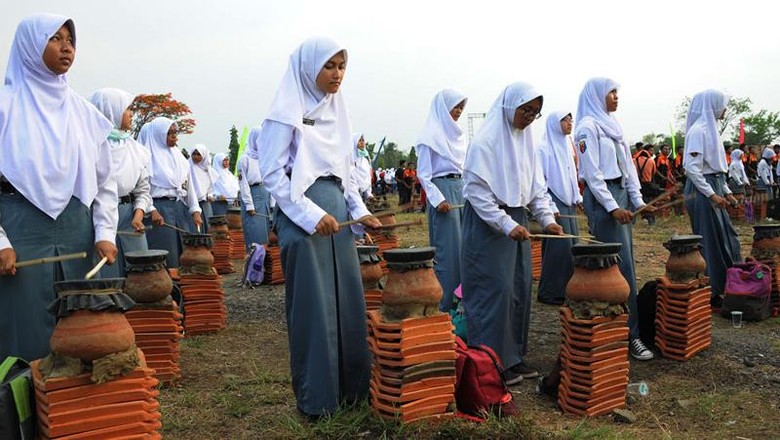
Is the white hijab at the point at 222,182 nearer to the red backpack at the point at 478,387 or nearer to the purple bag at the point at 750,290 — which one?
the purple bag at the point at 750,290

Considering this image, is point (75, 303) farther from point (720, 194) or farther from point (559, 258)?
point (720, 194)

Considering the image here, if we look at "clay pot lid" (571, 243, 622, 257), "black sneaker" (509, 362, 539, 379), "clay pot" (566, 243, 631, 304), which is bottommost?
"black sneaker" (509, 362, 539, 379)

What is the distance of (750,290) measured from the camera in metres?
5.61

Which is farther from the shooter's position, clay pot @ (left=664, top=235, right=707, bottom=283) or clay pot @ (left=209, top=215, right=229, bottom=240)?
clay pot @ (left=209, top=215, right=229, bottom=240)

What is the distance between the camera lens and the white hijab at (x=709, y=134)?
6.06 meters

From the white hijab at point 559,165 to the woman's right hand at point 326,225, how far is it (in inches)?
170

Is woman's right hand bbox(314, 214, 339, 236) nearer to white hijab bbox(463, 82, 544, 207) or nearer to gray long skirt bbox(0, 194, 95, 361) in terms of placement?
gray long skirt bbox(0, 194, 95, 361)

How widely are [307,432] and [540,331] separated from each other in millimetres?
3084

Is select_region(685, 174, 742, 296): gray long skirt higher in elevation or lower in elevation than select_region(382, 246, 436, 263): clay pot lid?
lower

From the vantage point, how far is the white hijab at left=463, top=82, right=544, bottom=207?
4.09 metres

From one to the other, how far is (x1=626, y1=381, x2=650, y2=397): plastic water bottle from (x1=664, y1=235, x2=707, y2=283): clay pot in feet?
3.25

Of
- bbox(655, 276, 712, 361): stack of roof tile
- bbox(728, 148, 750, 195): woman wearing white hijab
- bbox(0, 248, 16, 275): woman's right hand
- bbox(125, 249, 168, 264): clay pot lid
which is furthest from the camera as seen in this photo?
bbox(728, 148, 750, 195): woman wearing white hijab

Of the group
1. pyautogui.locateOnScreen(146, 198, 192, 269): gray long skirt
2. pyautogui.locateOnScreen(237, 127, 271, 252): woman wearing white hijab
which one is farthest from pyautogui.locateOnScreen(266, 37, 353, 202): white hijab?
pyautogui.locateOnScreen(237, 127, 271, 252): woman wearing white hijab

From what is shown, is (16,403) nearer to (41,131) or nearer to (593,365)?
(41,131)
